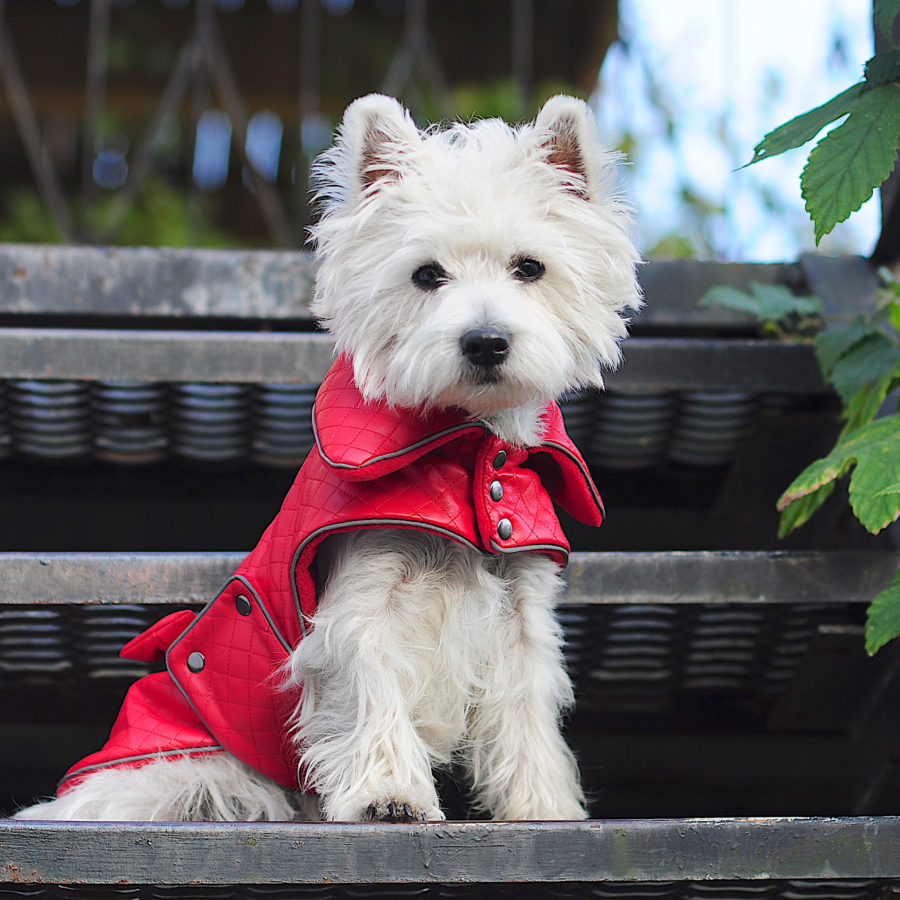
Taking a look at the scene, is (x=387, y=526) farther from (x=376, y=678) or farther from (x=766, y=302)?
(x=766, y=302)

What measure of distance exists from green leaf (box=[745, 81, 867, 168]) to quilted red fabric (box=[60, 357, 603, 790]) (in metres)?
0.44

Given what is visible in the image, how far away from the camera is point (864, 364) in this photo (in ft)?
4.95

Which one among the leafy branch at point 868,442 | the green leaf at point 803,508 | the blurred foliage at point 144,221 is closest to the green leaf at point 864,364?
the leafy branch at point 868,442

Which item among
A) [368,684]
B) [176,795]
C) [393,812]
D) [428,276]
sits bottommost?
[176,795]

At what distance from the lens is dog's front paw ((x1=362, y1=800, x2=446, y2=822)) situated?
106 cm

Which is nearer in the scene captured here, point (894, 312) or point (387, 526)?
point (387, 526)

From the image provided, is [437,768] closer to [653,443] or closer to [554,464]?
[554,464]

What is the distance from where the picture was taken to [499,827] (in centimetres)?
101

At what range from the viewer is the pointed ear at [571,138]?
1.21 metres

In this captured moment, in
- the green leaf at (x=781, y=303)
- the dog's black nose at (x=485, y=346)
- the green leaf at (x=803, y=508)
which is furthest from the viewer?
the green leaf at (x=781, y=303)

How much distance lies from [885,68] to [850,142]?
0.11 metres

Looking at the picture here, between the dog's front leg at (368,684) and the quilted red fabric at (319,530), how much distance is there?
2.2 inches

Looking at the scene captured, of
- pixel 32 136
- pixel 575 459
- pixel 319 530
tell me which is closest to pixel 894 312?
pixel 575 459

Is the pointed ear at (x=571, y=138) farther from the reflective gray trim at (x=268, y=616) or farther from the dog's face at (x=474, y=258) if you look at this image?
the reflective gray trim at (x=268, y=616)
